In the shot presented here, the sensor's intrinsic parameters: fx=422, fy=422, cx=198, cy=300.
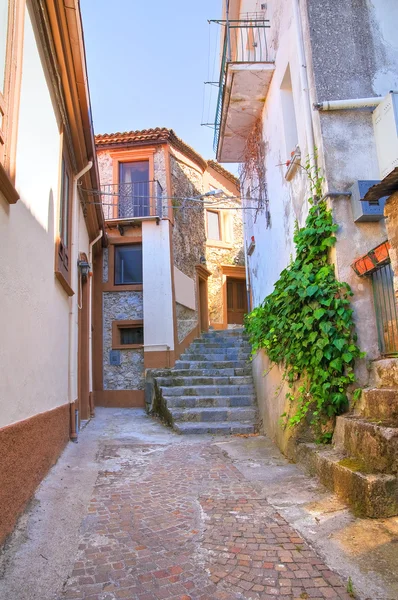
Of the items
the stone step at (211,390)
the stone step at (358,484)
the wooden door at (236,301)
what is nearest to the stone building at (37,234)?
the stone step at (358,484)

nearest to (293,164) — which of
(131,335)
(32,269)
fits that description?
(32,269)

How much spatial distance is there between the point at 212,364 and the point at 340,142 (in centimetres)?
579

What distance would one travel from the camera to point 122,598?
2092mm

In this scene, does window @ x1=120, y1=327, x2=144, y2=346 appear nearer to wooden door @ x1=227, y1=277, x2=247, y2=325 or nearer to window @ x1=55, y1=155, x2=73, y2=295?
wooden door @ x1=227, y1=277, x2=247, y2=325

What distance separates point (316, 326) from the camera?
423 centimetres

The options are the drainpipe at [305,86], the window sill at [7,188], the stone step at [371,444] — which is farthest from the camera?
the drainpipe at [305,86]

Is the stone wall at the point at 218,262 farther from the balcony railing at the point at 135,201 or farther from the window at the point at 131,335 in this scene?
the window at the point at 131,335

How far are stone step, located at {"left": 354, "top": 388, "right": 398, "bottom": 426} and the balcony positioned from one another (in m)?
5.32

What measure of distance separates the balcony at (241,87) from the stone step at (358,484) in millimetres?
5814

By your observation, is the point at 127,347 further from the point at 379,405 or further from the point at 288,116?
the point at 379,405

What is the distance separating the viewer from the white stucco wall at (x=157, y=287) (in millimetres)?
10789

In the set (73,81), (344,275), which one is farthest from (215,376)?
(73,81)

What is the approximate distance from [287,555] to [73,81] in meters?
5.68

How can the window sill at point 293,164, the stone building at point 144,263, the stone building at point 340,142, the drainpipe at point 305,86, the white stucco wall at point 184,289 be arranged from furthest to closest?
the white stucco wall at point 184,289 < the stone building at point 144,263 < the window sill at point 293,164 < the drainpipe at point 305,86 < the stone building at point 340,142
